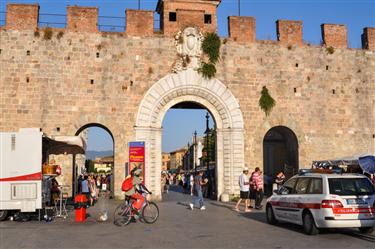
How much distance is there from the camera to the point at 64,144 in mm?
16547

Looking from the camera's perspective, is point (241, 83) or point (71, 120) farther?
point (241, 83)

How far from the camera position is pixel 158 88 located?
834 inches

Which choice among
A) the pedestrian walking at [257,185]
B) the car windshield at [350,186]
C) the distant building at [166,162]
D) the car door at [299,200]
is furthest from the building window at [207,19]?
the distant building at [166,162]

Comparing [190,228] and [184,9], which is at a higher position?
[184,9]

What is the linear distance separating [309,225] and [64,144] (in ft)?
31.5

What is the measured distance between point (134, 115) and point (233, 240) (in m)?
12.0

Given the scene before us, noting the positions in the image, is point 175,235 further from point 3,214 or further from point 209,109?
point 209,109

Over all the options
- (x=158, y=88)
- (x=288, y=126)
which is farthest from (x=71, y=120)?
(x=288, y=126)

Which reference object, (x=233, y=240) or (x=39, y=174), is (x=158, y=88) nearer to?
(x=39, y=174)

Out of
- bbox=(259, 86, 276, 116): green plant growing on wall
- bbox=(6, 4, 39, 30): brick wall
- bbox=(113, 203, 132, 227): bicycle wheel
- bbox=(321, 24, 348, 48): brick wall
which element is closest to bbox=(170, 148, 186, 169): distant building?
bbox=(321, 24, 348, 48): brick wall

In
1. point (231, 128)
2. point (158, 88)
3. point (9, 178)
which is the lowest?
point (9, 178)

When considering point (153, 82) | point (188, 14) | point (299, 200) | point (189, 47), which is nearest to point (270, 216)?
point (299, 200)

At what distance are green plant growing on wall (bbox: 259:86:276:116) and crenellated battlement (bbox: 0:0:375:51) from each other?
2.69 m

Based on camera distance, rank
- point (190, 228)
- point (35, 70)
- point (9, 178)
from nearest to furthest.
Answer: point (190, 228) → point (9, 178) → point (35, 70)
